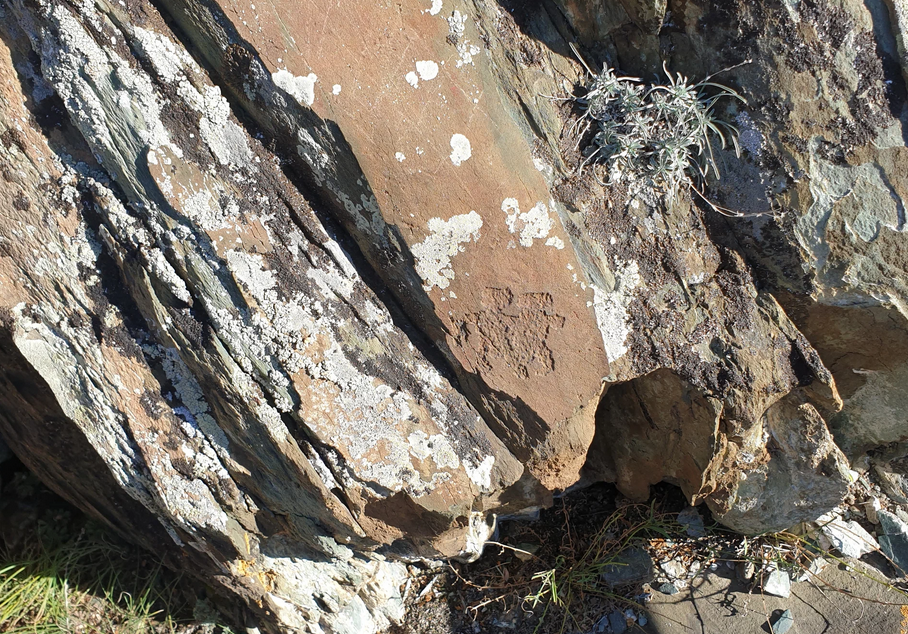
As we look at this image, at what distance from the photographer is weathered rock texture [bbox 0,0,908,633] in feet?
6.09

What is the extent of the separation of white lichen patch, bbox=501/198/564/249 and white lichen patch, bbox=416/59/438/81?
0.43 meters

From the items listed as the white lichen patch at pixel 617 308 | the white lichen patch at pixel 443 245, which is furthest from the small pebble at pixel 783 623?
the white lichen patch at pixel 443 245

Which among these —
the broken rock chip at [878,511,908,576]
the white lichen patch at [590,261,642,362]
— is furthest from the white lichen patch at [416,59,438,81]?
the broken rock chip at [878,511,908,576]

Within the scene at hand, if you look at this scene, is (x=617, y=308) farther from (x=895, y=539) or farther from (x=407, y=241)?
(x=895, y=539)

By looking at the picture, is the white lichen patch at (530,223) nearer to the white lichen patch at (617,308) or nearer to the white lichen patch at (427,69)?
the white lichen patch at (617,308)

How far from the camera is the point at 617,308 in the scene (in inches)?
80.0

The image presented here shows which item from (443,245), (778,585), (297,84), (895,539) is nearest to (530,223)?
(443,245)

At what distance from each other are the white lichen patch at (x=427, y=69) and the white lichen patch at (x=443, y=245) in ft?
1.38

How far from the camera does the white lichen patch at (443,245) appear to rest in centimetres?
189

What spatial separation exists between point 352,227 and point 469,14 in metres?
0.75

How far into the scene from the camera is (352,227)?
198cm

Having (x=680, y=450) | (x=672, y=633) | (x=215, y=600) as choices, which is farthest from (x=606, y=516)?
(x=215, y=600)

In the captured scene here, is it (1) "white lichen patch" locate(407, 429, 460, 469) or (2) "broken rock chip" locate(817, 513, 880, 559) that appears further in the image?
(2) "broken rock chip" locate(817, 513, 880, 559)

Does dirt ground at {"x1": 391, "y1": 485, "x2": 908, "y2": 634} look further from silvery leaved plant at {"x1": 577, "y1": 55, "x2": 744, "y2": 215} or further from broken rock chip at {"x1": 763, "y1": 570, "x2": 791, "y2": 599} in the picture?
silvery leaved plant at {"x1": 577, "y1": 55, "x2": 744, "y2": 215}
